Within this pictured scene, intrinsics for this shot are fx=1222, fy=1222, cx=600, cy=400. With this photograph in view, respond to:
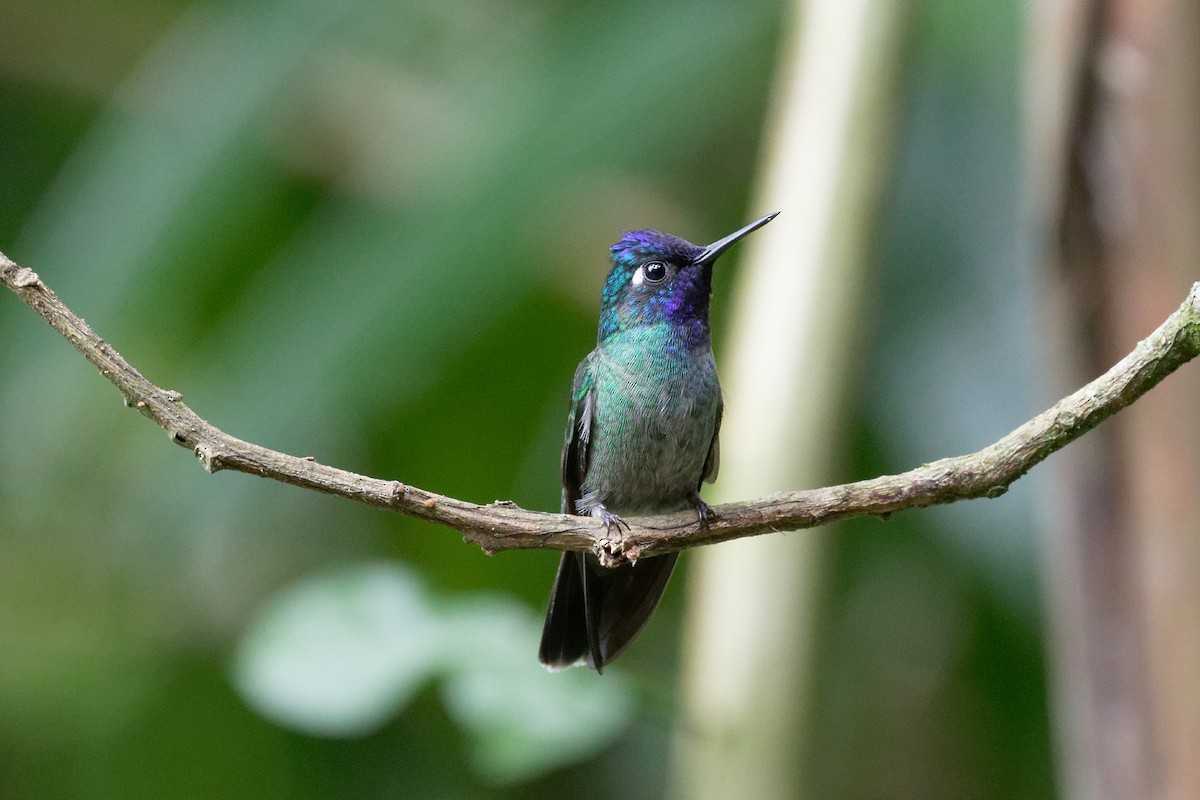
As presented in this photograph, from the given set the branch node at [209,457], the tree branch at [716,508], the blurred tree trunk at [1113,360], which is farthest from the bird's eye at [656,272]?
the branch node at [209,457]

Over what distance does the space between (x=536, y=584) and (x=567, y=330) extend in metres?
0.85

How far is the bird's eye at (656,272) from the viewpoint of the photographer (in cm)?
323

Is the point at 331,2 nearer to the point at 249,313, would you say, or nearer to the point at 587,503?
the point at 249,313

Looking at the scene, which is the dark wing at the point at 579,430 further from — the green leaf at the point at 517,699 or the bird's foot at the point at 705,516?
the bird's foot at the point at 705,516

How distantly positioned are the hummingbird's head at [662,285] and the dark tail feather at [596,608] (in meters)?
0.63

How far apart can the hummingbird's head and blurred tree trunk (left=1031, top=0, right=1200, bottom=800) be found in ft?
3.39

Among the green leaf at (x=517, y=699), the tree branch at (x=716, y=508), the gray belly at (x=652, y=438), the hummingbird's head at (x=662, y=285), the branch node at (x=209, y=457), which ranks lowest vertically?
the green leaf at (x=517, y=699)

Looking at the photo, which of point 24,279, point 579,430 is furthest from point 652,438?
point 24,279

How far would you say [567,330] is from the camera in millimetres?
4109

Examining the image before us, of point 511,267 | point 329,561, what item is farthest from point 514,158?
point 329,561

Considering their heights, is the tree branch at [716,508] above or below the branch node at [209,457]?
above

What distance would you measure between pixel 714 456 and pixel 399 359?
0.89 m

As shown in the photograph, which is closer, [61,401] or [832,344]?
[832,344]

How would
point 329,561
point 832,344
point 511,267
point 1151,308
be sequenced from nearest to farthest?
point 1151,308, point 832,344, point 511,267, point 329,561
